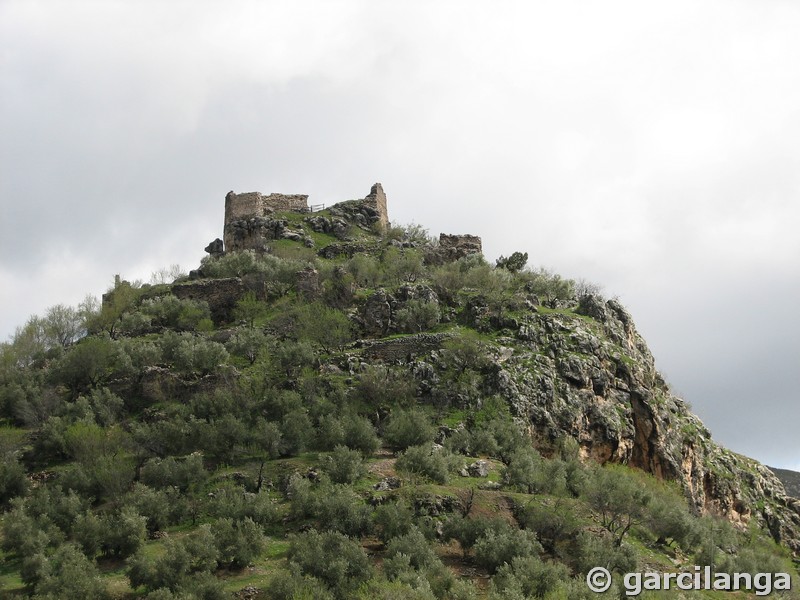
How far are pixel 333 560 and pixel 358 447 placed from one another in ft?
38.7

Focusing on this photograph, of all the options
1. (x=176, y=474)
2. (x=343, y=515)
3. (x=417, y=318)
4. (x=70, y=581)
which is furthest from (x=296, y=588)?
(x=417, y=318)

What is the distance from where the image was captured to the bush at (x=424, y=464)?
1409 inches

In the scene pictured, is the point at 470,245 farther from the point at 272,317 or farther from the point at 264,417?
the point at 264,417

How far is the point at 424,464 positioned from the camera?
3609 centimetres

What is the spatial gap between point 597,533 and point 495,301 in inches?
818

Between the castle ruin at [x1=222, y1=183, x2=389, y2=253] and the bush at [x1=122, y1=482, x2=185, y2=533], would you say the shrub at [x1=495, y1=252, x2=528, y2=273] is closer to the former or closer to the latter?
the castle ruin at [x1=222, y1=183, x2=389, y2=253]

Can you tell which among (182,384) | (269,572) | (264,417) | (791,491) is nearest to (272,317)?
(182,384)

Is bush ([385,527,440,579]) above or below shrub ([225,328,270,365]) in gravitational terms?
below

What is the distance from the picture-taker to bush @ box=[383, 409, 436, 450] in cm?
3956

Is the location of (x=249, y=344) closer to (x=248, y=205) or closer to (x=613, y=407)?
(x=613, y=407)

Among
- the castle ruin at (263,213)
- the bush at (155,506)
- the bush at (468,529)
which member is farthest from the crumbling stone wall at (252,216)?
the bush at (468,529)

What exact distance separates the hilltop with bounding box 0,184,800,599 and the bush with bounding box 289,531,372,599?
98mm

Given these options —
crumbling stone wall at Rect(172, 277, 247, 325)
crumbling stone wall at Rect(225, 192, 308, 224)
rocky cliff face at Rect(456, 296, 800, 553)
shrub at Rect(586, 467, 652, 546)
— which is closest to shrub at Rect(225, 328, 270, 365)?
crumbling stone wall at Rect(172, 277, 247, 325)

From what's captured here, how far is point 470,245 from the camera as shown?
76.8 meters
